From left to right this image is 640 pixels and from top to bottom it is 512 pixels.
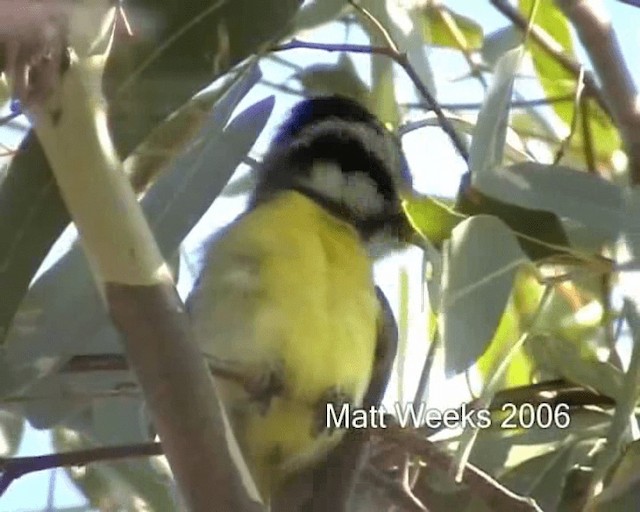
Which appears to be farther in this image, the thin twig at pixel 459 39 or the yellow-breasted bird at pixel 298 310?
the thin twig at pixel 459 39

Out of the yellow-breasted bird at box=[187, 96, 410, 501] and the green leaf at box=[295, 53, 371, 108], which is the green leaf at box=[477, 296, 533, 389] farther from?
the green leaf at box=[295, 53, 371, 108]

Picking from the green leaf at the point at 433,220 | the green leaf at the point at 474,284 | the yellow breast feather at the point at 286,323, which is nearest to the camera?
the green leaf at the point at 474,284

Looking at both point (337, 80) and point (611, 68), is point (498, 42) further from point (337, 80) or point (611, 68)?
point (611, 68)

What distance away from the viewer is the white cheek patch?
101 centimetres

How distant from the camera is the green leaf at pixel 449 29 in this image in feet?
3.56

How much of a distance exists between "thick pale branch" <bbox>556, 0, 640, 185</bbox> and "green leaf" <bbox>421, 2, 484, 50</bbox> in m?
0.29

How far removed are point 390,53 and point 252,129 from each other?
0.14m

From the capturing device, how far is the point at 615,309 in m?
0.92

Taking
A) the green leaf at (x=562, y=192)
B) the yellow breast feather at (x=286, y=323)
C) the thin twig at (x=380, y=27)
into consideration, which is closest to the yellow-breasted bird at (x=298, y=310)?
the yellow breast feather at (x=286, y=323)

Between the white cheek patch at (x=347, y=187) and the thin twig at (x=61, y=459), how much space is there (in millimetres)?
401

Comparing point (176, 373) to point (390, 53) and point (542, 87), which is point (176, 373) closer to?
point (390, 53)

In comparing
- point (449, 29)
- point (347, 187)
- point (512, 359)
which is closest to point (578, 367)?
point (512, 359)

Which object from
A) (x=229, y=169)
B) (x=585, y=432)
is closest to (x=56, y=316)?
(x=229, y=169)

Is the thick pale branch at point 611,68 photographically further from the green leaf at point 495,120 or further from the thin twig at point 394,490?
the thin twig at point 394,490
